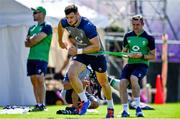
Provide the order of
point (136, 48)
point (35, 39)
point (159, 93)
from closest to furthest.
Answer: point (136, 48) < point (35, 39) < point (159, 93)

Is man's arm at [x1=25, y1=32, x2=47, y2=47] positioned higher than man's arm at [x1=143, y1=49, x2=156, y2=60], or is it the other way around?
man's arm at [x1=25, y1=32, x2=47, y2=47]

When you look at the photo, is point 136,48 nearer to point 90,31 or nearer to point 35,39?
point 90,31

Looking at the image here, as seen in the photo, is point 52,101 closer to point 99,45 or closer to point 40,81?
point 40,81

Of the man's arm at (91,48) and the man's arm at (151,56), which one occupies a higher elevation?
the man's arm at (91,48)

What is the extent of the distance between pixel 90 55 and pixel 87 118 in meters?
1.03

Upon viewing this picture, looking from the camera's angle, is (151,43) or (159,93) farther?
(159,93)

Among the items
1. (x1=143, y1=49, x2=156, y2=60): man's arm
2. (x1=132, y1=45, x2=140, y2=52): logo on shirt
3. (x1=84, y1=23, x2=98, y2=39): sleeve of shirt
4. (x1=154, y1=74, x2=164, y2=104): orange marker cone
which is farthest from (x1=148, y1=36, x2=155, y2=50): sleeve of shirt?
(x1=154, y1=74, x2=164, y2=104): orange marker cone

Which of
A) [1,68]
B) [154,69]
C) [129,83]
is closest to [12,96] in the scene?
[1,68]

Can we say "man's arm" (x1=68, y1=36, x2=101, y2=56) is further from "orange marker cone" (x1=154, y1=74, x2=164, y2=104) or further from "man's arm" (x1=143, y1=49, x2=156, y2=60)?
"orange marker cone" (x1=154, y1=74, x2=164, y2=104)

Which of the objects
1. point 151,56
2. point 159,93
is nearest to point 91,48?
point 151,56

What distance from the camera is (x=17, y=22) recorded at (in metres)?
17.5

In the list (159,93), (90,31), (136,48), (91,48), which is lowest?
(159,93)

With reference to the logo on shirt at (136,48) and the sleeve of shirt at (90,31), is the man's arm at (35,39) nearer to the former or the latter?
the logo on shirt at (136,48)

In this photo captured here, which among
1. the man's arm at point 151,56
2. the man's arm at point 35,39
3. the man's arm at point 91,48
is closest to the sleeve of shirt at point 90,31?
the man's arm at point 91,48
